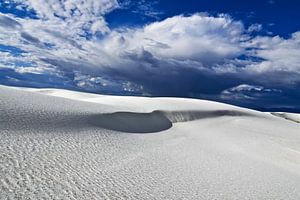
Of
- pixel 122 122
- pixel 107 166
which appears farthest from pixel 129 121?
pixel 107 166

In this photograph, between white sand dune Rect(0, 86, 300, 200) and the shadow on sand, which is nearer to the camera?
white sand dune Rect(0, 86, 300, 200)

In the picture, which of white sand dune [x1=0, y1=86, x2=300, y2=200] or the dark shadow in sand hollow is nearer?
white sand dune [x1=0, y1=86, x2=300, y2=200]

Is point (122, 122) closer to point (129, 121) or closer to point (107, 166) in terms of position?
point (129, 121)

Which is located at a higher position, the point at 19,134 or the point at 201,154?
the point at 19,134

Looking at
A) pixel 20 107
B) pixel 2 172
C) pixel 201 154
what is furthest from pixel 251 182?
pixel 20 107

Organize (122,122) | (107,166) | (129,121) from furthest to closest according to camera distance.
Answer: (129,121) → (122,122) → (107,166)

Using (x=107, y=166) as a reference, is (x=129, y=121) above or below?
above

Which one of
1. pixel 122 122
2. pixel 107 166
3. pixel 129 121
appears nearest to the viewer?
pixel 107 166

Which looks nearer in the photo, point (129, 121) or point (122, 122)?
point (122, 122)

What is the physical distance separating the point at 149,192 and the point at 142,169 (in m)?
1.10

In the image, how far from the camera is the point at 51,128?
590 centimetres

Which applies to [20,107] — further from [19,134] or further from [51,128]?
[19,134]

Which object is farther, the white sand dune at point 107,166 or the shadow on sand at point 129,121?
the shadow on sand at point 129,121

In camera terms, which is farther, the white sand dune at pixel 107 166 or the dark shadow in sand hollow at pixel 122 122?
the dark shadow in sand hollow at pixel 122 122
